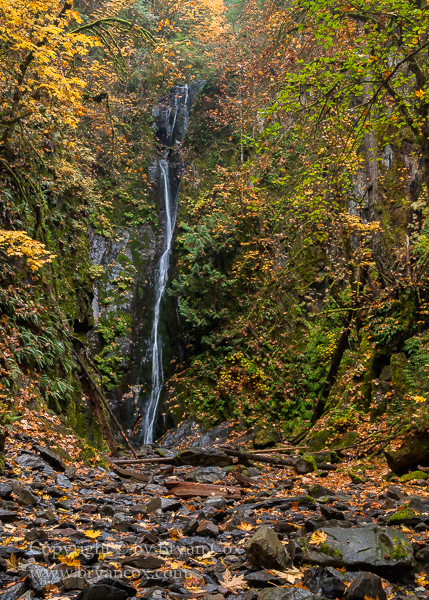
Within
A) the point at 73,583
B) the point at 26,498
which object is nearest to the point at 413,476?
the point at 73,583

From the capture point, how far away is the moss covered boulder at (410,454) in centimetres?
487

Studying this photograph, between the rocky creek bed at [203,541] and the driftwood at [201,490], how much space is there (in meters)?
0.03

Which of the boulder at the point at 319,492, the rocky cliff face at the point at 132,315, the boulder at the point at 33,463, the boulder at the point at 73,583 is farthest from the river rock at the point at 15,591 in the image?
the rocky cliff face at the point at 132,315

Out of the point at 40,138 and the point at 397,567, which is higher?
the point at 40,138

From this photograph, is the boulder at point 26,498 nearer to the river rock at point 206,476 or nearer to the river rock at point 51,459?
the river rock at point 51,459

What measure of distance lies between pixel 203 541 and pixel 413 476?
3106 millimetres

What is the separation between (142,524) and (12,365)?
3632 millimetres

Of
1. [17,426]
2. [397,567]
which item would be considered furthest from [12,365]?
[397,567]

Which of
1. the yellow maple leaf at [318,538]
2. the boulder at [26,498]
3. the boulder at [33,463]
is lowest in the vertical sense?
the yellow maple leaf at [318,538]

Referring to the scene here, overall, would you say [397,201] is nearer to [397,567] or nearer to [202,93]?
[397,567]

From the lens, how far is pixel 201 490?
16.3ft

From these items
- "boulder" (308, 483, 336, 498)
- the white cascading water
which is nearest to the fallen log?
"boulder" (308, 483, 336, 498)

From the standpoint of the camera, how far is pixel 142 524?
347 centimetres

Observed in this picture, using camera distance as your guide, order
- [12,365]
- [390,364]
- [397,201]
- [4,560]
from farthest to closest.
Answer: [397,201] < [390,364] < [12,365] < [4,560]
